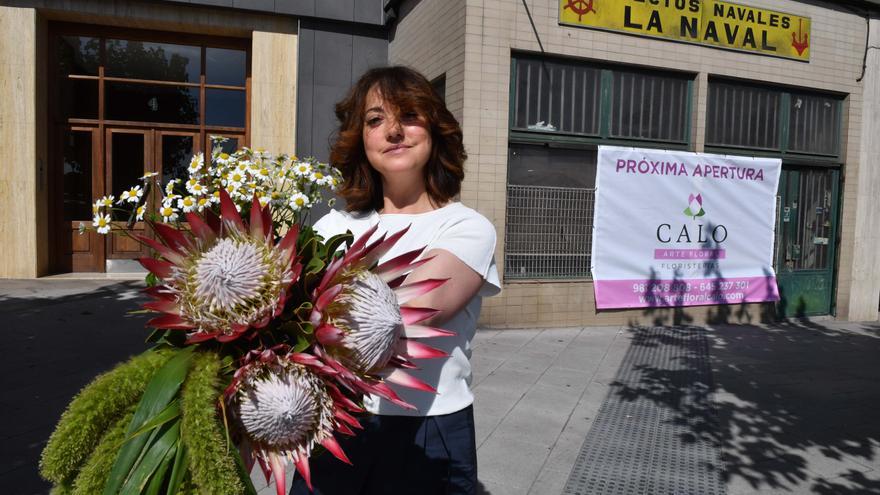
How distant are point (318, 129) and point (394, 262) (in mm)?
9341

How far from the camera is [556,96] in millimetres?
7840

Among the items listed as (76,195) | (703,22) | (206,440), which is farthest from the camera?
(76,195)

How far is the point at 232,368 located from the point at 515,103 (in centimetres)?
Answer: 709

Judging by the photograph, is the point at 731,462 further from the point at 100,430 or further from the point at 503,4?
the point at 503,4

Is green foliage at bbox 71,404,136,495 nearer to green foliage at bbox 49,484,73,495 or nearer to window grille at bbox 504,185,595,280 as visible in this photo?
green foliage at bbox 49,484,73,495

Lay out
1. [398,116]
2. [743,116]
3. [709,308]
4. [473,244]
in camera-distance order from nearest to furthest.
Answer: [473,244]
[398,116]
[709,308]
[743,116]

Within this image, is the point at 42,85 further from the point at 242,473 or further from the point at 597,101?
the point at 242,473

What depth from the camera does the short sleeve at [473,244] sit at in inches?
55.9

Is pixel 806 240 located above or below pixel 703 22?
below

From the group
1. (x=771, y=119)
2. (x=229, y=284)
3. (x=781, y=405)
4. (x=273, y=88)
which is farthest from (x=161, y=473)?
(x=771, y=119)

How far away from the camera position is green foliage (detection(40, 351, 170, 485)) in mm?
881

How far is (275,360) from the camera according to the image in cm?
91

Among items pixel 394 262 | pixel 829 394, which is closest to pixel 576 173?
pixel 829 394

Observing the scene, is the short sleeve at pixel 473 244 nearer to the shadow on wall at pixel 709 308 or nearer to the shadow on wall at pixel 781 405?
the shadow on wall at pixel 781 405
